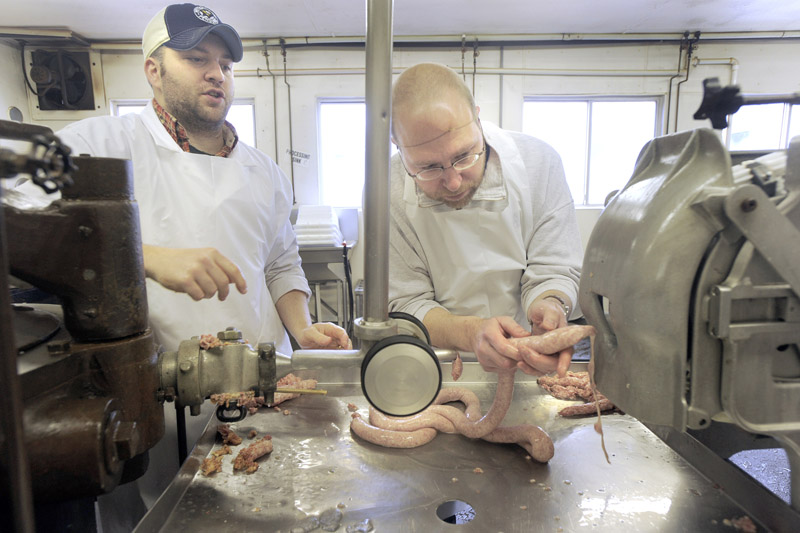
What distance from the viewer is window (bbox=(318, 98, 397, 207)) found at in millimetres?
5020

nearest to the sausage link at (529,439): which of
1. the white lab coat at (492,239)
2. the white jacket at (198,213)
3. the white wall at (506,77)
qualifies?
the white lab coat at (492,239)

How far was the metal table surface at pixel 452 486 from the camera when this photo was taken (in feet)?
3.01

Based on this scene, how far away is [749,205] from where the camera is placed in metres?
0.62

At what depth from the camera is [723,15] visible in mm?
4211

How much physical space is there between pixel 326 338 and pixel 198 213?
74cm

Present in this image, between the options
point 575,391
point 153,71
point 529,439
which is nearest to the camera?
point 529,439

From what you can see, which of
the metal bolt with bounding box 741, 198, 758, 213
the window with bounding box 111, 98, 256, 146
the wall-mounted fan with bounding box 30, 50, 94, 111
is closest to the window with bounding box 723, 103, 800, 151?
the window with bounding box 111, 98, 256, 146

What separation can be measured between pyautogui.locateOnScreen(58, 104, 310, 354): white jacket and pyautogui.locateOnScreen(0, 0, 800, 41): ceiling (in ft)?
8.49

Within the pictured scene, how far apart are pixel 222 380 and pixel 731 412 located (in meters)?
0.88

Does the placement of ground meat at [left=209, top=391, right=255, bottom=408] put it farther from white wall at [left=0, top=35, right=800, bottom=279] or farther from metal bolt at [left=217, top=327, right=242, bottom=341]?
white wall at [left=0, top=35, right=800, bottom=279]

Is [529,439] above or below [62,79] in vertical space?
below

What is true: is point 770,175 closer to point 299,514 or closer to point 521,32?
point 299,514

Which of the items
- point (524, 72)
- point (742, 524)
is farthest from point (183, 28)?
point (524, 72)

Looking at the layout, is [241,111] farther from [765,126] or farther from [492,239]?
[765,126]
